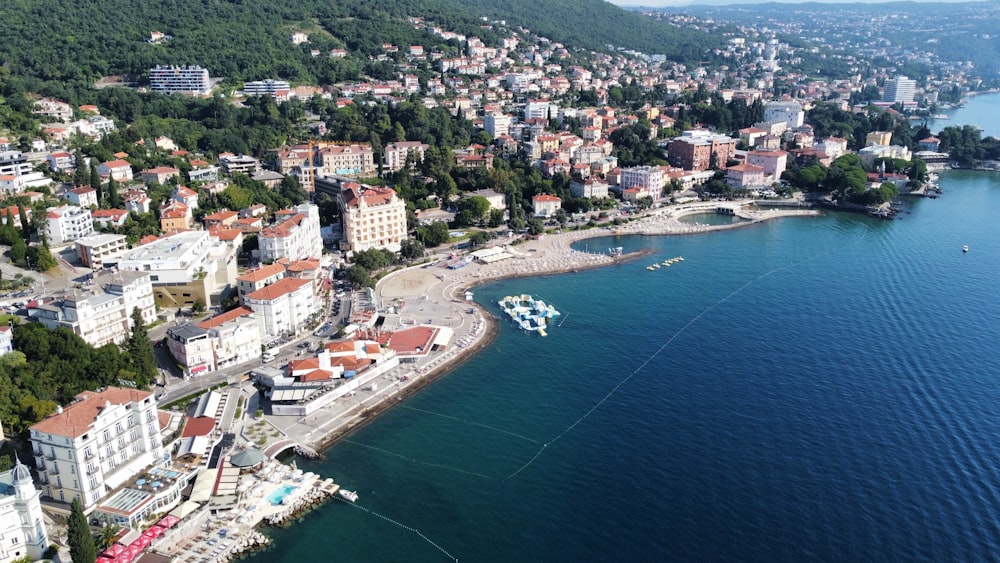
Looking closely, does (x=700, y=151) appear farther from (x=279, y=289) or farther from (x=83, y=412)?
(x=83, y=412)

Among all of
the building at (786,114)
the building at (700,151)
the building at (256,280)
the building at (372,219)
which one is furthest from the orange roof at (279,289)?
the building at (786,114)

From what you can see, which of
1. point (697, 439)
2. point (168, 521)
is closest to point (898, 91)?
point (697, 439)

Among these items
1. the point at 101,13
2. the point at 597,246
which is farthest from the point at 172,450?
the point at 101,13

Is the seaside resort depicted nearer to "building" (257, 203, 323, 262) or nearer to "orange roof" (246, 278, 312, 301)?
"orange roof" (246, 278, 312, 301)

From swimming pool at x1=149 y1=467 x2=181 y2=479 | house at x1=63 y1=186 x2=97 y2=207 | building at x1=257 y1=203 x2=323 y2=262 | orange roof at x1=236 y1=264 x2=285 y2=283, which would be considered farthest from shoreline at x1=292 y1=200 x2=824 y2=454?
house at x1=63 y1=186 x2=97 y2=207

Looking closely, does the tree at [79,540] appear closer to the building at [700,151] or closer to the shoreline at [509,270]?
the shoreline at [509,270]

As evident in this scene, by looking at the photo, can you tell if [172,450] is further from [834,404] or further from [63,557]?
[834,404]
